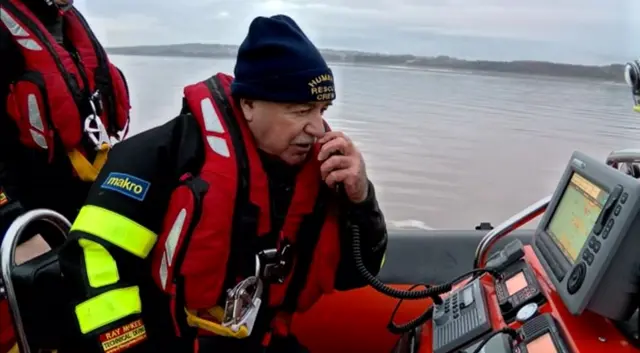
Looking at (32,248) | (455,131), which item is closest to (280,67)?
(32,248)

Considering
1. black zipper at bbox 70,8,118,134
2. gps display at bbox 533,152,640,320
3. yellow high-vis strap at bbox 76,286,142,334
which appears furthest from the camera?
black zipper at bbox 70,8,118,134

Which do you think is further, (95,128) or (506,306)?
(95,128)

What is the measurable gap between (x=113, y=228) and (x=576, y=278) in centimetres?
70

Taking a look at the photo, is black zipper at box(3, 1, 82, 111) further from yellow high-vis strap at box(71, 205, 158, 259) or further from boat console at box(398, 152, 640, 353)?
boat console at box(398, 152, 640, 353)

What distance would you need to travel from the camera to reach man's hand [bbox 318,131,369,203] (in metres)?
1.11

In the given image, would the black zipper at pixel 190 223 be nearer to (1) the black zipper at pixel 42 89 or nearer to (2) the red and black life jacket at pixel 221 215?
(2) the red and black life jacket at pixel 221 215

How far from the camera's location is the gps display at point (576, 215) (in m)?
0.99

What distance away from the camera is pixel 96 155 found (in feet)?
5.87

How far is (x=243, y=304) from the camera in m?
1.12

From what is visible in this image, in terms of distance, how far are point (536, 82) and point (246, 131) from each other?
651 centimetres

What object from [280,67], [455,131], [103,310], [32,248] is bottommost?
[455,131]

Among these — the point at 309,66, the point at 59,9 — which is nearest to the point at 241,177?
the point at 309,66

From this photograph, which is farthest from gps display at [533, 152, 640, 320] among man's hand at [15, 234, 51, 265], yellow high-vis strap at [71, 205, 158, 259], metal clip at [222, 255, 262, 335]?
man's hand at [15, 234, 51, 265]

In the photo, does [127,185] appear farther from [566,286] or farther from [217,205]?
[566,286]
